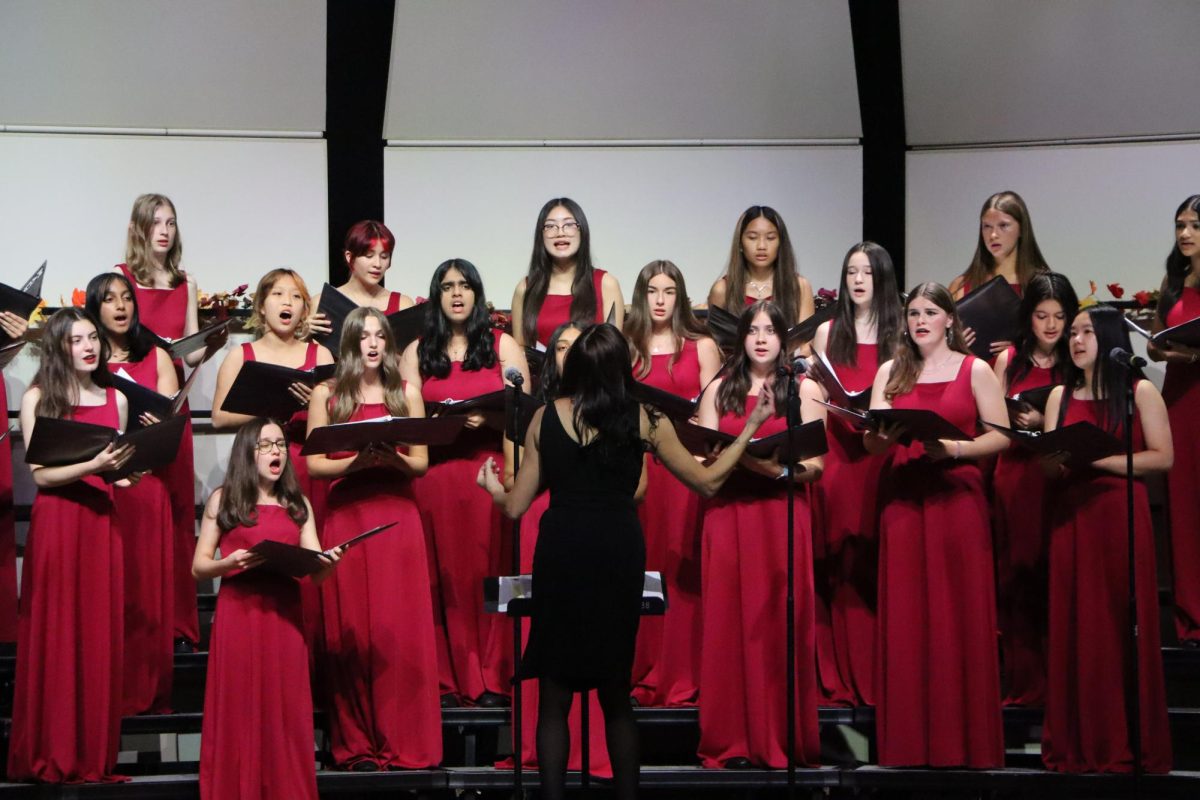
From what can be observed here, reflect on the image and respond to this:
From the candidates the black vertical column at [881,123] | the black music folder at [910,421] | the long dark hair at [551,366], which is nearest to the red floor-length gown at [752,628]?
the black music folder at [910,421]

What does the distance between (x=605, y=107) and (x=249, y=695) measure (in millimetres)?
3596

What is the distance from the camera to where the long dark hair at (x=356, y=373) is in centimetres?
436

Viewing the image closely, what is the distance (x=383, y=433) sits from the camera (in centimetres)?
401

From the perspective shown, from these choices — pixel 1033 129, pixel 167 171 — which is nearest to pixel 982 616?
pixel 1033 129

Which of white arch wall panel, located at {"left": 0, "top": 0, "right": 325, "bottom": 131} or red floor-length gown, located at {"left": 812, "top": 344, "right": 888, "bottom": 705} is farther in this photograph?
white arch wall panel, located at {"left": 0, "top": 0, "right": 325, "bottom": 131}

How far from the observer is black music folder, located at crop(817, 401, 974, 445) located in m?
3.95

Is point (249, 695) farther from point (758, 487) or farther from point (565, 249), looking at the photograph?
point (565, 249)

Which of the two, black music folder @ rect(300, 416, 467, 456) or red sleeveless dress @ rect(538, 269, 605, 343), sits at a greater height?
red sleeveless dress @ rect(538, 269, 605, 343)

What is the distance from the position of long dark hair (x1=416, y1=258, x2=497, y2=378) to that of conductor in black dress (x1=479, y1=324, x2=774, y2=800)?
141cm

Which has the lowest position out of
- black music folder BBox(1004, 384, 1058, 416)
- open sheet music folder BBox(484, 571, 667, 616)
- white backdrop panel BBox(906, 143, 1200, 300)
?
open sheet music folder BBox(484, 571, 667, 616)

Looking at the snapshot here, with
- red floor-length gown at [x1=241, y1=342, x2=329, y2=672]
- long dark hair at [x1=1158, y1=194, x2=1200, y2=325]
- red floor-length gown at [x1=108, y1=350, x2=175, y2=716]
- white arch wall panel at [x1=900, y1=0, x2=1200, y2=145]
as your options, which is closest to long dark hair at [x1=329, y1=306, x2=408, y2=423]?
red floor-length gown at [x1=241, y1=342, x2=329, y2=672]

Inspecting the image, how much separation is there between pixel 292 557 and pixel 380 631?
555 mm

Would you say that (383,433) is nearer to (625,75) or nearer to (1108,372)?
(1108,372)

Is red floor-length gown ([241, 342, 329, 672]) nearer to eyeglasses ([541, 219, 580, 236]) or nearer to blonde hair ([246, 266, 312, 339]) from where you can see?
blonde hair ([246, 266, 312, 339])
